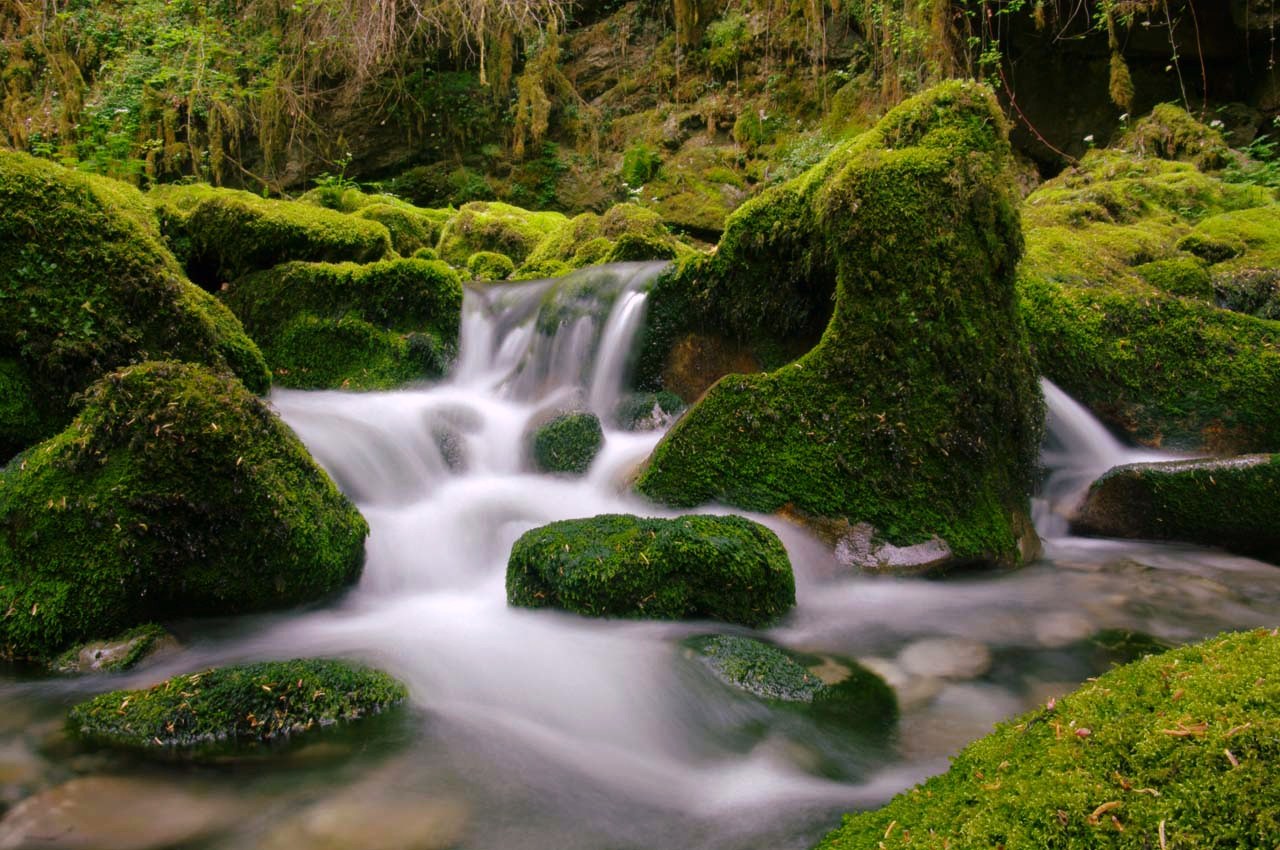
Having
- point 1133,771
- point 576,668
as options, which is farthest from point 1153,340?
point 1133,771

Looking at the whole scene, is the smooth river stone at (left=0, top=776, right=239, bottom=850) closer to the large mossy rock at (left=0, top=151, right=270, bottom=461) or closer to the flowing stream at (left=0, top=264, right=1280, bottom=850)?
the flowing stream at (left=0, top=264, right=1280, bottom=850)

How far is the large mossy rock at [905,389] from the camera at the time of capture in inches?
181

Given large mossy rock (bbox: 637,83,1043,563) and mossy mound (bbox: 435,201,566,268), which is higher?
mossy mound (bbox: 435,201,566,268)

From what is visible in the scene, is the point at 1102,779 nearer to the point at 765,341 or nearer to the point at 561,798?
the point at 561,798

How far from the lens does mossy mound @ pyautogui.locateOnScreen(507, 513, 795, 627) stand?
3674 millimetres

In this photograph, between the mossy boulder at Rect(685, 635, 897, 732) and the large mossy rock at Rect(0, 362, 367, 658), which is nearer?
the mossy boulder at Rect(685, 635, 897, 732)

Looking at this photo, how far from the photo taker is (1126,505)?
511 cm

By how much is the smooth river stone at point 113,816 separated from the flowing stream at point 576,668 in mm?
21

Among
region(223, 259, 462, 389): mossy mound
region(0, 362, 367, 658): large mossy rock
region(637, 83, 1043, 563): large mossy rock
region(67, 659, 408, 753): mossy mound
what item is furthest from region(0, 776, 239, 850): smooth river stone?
region(223, 259, 462, 389): mossy mound

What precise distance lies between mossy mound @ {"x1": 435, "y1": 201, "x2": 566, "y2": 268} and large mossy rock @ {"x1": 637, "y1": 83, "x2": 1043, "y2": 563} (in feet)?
24.2

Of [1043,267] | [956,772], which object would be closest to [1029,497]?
[1043,267]

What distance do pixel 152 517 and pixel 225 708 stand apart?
1.16 meters

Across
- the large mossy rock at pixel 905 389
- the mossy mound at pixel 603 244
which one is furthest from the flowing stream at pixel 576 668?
the mossy mound at pixel 603 244

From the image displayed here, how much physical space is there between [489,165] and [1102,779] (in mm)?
18319
